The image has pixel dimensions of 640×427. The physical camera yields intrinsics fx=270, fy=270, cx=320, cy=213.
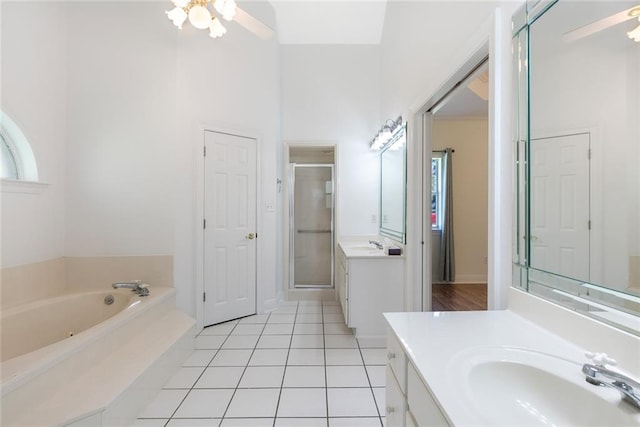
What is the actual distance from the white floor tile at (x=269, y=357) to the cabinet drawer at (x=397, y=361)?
1354 millimetres

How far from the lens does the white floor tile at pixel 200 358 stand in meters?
2.15

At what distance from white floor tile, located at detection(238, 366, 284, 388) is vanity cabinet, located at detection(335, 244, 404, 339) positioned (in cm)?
78

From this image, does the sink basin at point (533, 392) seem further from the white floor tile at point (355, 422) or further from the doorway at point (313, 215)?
the doorway at point (313, 215)

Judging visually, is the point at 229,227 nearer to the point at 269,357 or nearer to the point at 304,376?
the point at 269,357

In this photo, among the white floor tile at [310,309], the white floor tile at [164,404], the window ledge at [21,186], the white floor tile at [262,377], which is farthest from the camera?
the white floor tile at [310,309]

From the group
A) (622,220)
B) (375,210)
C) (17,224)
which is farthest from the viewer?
(375,210)

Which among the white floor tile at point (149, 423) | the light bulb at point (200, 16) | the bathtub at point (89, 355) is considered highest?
the light bulb at point (200, 16)

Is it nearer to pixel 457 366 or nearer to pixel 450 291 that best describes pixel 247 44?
pixel 457 366

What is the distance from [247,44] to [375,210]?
→ 2490 millimetres

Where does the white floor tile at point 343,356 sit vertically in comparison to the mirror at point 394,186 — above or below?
below

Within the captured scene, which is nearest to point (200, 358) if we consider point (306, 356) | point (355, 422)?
point (306, 356)

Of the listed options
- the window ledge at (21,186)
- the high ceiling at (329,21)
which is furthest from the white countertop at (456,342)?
the high ceiling at (329,21)

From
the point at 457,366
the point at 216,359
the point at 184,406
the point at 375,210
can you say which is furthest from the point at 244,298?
the point at 457,366

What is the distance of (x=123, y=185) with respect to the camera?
8.53 ft
